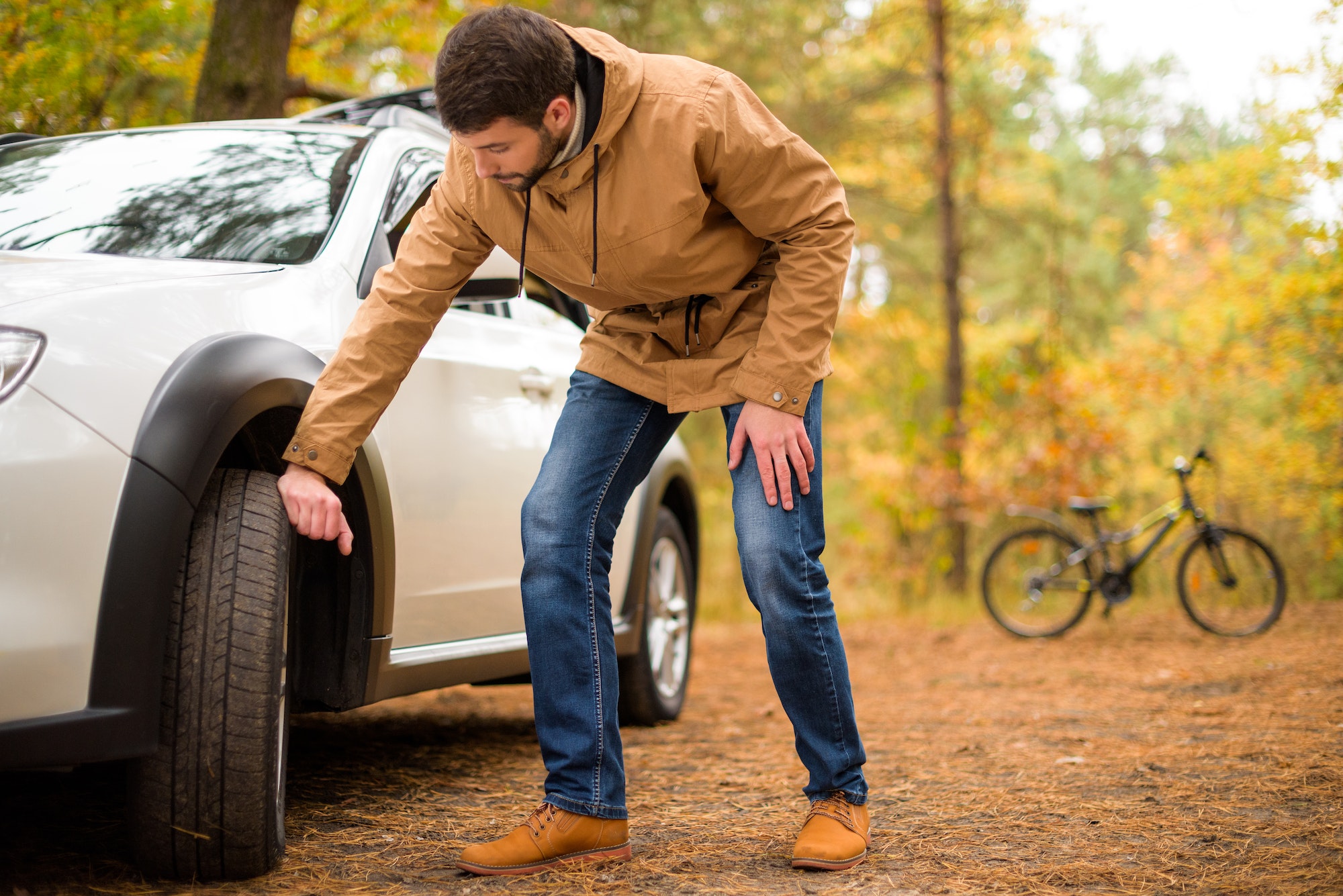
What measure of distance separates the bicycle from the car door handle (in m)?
5.35

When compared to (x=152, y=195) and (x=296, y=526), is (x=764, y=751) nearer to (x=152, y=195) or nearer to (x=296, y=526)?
(x=296, y=526)

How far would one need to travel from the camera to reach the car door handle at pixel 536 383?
3676 millimetres

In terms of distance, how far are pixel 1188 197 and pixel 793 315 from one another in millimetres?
13581

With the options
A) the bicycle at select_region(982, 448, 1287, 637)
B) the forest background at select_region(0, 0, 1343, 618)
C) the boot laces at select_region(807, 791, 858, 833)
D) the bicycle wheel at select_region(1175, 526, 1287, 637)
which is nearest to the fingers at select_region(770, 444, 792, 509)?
the boot laces at select_region(807, 791, 858, 833)

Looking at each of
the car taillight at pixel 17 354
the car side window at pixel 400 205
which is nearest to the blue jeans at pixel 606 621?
the car side window at pixel 400 205

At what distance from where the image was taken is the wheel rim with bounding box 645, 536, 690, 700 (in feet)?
15.3

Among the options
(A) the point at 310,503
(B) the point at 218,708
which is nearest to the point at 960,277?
(A) the point at 310,503

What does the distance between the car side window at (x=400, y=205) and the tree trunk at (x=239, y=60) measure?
2.53 metres

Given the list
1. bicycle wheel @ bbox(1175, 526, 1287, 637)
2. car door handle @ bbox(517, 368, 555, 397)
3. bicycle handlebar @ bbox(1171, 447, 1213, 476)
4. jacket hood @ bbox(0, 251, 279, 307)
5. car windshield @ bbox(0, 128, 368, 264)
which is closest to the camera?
jacket hood @ bbox(0, 251, 279, 307)

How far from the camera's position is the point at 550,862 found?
2561mm

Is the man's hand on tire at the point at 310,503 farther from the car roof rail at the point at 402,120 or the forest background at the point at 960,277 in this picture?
the forest background at the point at 960,277

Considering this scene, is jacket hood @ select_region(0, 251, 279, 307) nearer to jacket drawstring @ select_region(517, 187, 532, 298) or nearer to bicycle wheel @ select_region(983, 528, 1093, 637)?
jacket drawstring @ select_region(517, 187, 532, 298)

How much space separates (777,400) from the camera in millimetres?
2527

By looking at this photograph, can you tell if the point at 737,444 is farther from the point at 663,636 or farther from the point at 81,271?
the point at 663,636
